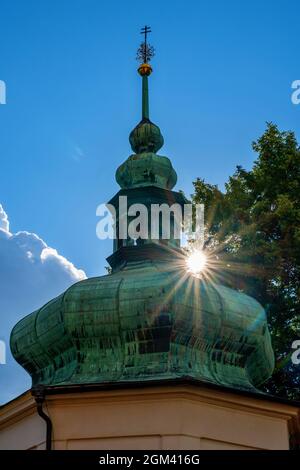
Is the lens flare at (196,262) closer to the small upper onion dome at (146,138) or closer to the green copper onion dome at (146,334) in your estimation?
the green copper onion dome at (146,334)

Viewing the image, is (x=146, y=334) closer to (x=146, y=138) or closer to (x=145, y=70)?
(x=146, y=138)

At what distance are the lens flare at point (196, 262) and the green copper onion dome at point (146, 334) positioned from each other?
2.11ft

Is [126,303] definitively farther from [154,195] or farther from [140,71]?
[140,71]

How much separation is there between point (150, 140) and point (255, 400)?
5416 mm

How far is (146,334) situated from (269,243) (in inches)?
258

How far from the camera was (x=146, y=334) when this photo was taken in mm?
11766

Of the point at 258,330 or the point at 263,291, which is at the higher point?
the point at 263,291

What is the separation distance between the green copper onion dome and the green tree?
4139 millimetres

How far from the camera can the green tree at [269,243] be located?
17344mm

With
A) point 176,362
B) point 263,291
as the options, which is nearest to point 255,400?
point 176,362

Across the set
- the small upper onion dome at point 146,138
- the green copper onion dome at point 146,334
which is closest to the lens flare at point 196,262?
the green copper onion dome at point 146,334

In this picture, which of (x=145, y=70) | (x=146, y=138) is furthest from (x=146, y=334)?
(x=145, y=70)

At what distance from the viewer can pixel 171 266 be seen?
13.5 metres

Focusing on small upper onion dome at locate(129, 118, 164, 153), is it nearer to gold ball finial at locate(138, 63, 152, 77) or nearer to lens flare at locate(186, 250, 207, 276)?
gold ball finial at locate(138, 63, 152, 77)
